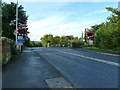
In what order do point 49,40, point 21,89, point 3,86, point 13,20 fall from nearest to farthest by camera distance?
point 21,89 → point 3,86 → point 13,20 → point 49,40

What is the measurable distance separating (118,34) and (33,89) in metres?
16.5

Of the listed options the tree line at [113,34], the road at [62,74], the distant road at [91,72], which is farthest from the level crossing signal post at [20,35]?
the tree line at [113,34]

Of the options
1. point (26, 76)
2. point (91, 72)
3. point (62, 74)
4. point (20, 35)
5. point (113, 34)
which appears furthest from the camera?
point (20, 35)

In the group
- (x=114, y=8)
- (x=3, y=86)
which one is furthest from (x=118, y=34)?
(x=3, y=86)

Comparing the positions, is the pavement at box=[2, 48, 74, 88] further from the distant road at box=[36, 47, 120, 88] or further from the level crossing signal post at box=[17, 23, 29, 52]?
the level crossing signal post at box=[17, 23, 29, 52]

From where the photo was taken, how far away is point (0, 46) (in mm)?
5906

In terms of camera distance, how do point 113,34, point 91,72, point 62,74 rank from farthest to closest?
point 113,34 → point 91,72 → point 62,74

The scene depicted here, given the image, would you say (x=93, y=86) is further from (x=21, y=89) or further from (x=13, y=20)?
(x=13, y=20)

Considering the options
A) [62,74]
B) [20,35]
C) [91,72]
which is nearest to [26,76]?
[62,74]

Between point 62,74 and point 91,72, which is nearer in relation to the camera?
point 62,74

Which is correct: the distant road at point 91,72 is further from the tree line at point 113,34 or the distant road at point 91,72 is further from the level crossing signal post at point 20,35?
the tree line at point 113,34

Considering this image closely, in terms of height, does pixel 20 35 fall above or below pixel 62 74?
above

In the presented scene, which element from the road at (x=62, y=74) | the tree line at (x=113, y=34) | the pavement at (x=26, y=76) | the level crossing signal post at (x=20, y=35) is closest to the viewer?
the pavement at (x=26, y=76)

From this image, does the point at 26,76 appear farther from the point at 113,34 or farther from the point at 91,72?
the point at 113,34
